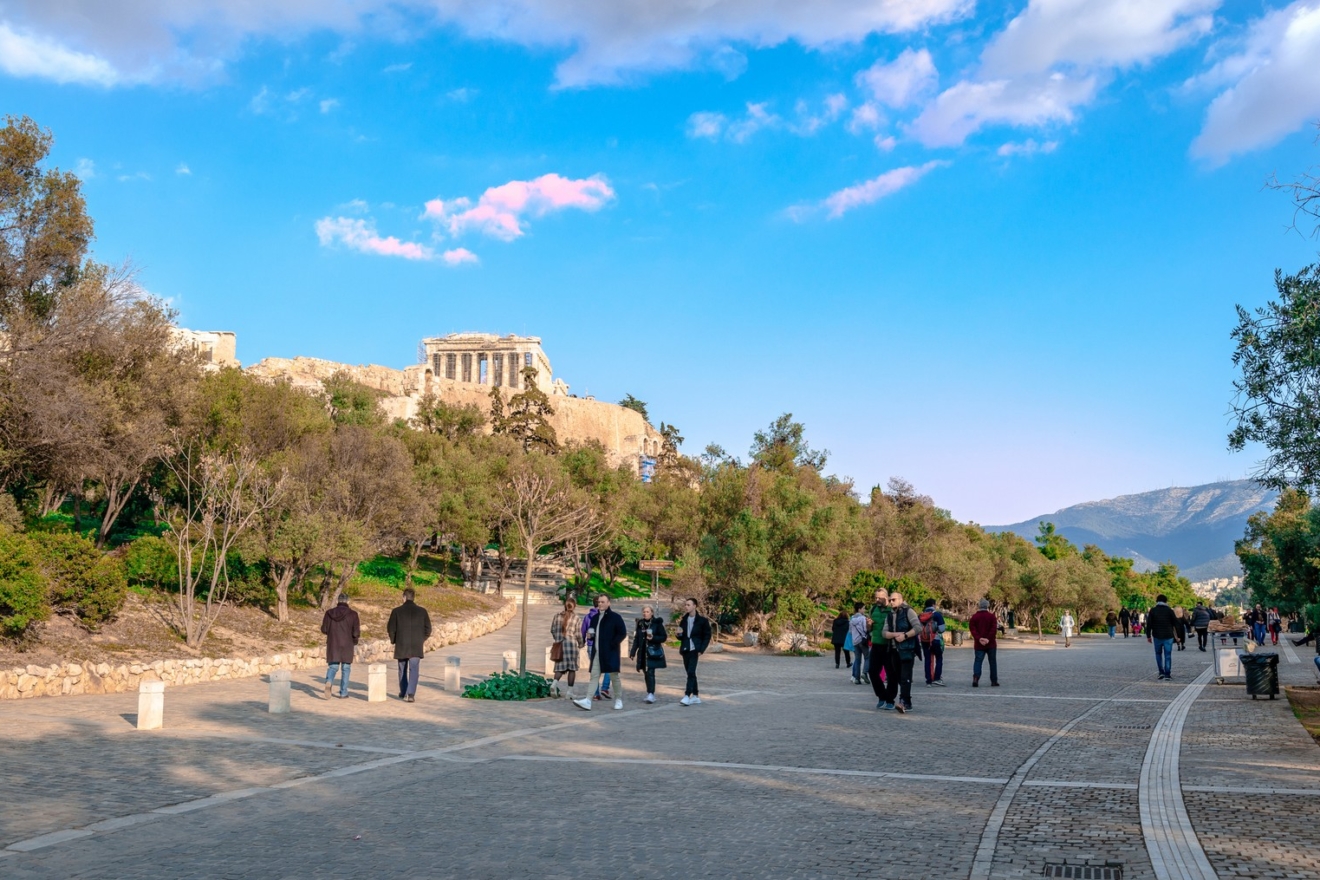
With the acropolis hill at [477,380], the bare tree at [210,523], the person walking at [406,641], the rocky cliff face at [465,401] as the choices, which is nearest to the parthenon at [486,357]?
the acropolis hill at [477,380]

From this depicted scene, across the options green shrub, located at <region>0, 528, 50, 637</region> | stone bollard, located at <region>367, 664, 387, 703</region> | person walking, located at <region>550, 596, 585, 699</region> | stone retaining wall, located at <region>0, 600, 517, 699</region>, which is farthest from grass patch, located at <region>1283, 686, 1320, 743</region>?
green shrub, located at <region>0, 528, 50, 637</region>

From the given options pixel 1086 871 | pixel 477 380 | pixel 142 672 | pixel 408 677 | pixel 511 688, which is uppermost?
pixel 477 380

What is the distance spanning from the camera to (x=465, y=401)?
360ft

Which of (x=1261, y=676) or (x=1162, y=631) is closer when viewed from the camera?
(x=1261, y=676)

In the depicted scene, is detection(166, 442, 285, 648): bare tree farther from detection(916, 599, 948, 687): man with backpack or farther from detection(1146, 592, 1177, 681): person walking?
detection(1146, 592, 1177, 681): person walking

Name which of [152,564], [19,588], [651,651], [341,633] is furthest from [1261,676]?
[152,564]

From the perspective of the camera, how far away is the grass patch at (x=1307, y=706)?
1153cm

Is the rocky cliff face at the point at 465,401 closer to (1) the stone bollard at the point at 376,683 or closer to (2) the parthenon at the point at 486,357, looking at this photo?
(2) the parthenon at the point at 486,357

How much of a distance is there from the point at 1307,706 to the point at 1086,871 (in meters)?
10.8

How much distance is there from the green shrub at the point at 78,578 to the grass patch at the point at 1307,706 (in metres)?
18.6

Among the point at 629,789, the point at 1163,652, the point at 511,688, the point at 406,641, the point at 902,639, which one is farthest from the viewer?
the point at 1163,652

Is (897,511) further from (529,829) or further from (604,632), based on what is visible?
(529,829)

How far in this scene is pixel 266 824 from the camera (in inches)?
269

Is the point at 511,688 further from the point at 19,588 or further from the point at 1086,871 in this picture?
the point at 1086,871
